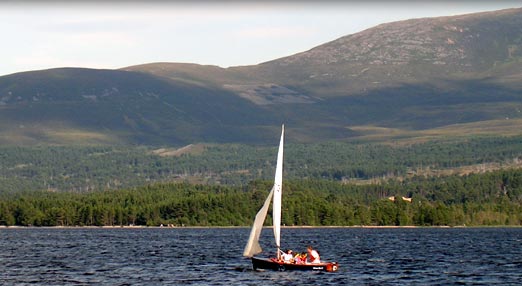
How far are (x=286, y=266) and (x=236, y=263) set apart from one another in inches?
585

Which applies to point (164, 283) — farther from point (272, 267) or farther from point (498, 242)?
point (498, 242)

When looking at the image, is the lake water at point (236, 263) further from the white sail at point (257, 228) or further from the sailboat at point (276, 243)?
the white sail at point (257, 228)

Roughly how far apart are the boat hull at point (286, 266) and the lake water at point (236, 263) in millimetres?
720

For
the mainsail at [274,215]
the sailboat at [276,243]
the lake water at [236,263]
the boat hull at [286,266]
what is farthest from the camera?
the boat hull at [286,266]

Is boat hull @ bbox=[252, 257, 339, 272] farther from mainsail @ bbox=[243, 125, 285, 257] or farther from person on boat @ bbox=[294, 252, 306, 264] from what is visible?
mainsail @ bbox=[243, 125, 285, 257]

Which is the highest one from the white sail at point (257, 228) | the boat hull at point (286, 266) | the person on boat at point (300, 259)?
the white sail at point (257, 228)

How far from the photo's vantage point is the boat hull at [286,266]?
10394cm

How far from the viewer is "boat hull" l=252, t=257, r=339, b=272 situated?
10394 centimetres

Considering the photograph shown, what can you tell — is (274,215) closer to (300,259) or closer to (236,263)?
(300,259)

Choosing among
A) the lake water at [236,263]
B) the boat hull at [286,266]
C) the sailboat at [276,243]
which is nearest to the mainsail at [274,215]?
the sailboat at [276,243]

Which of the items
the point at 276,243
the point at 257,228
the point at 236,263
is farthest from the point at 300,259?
the point at 236,263

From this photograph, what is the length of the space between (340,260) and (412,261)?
725 centimetres

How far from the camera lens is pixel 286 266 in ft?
342

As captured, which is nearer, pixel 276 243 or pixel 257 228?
pixel 257 228
